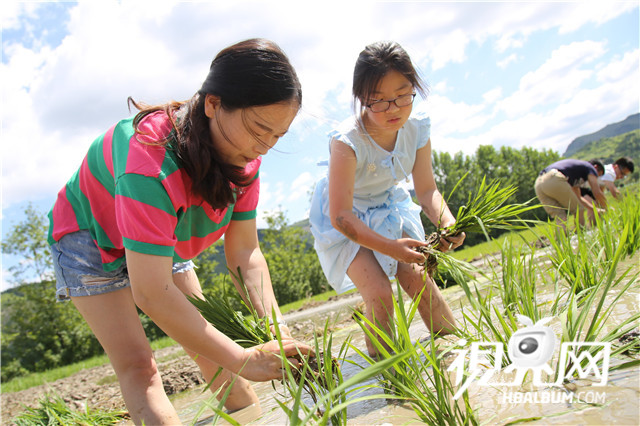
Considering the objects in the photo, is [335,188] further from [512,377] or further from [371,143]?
[512,377]

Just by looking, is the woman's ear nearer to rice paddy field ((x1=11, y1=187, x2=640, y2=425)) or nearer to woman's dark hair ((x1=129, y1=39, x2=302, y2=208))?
woman's dark hair ((x1=129, y1=39, x2=302, y2=208))

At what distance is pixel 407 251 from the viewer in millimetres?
2395

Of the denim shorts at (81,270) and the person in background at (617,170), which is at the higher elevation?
the denim shorts at (81,270)

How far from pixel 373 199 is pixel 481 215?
91 centimetres

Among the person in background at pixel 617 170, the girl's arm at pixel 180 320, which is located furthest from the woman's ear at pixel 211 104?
the person in background at pixel 617 170

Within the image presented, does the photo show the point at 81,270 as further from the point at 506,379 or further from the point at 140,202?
the point at 506,379

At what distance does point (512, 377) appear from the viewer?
1.65 meters

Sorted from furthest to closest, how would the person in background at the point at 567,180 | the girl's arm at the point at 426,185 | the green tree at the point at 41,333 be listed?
the green tree at the point at 41,333, the person in background at the point at 567,180, the girl's arm at the point at 426,185

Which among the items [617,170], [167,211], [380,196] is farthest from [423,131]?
[617,170]

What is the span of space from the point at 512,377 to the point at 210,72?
165 centimetres

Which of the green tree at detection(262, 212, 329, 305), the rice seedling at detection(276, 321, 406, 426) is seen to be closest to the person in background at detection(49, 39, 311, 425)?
the rice seedling at detection(276, 321, 406, 426)

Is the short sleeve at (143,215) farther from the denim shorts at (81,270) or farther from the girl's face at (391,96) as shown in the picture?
the girl's face at (391,96)

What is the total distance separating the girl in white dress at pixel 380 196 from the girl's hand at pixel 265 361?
81 centimetres

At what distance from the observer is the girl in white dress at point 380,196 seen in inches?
103
